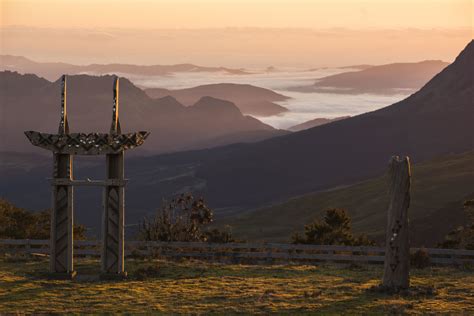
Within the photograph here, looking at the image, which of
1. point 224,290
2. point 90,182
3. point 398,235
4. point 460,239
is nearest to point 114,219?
point 90,182

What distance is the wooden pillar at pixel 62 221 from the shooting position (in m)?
29.1

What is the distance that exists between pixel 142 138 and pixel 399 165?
32.1 feet

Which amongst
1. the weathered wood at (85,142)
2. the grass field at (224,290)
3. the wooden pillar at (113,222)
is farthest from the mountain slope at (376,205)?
the weathered wood at (85,142)

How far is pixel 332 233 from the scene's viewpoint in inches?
1777

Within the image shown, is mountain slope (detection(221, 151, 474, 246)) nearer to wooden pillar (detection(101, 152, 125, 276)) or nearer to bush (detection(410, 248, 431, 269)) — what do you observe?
bush (detection(410, 248, 431, 269))

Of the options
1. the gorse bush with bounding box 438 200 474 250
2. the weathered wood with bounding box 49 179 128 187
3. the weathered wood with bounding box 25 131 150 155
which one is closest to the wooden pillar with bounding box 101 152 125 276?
the weathered wood with bounding box 49 179 128 187

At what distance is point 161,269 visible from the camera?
31.4 meters

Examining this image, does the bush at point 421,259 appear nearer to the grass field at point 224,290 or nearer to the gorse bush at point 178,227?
the grass field at point 224,290

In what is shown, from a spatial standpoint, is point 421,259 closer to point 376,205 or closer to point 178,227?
point 178,227

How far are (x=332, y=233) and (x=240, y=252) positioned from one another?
1157 cm

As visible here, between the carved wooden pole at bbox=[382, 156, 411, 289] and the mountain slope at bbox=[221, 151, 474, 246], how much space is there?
76.1 meters

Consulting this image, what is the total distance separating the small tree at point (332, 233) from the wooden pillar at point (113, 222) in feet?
51.4

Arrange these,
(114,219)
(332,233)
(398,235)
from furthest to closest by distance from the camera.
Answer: (332,233) < (114,219) < (398,235)

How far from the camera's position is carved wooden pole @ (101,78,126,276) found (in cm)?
2895
